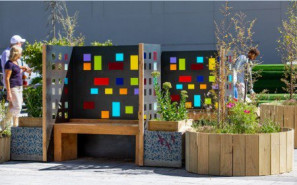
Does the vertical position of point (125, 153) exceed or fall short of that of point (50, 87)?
it falls short

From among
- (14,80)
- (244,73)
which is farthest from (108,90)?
(244,73)

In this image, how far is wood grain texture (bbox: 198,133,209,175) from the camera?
7.80m

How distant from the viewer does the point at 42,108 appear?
937 cm

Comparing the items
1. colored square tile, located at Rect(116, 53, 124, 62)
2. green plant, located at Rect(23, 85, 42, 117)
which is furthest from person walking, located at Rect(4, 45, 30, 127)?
colored square tile, located at Rect(116, 53, 124, 62)

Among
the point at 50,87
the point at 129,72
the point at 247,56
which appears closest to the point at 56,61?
the point at 50,87

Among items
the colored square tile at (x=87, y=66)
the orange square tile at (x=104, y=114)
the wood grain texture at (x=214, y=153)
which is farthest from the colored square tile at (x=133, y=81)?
the wood grain texture at (x=214, y=153)

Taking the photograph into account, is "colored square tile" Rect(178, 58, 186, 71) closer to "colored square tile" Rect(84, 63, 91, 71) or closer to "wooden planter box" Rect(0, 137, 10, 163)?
"colored square tile" Rect(84, 63, 91, 71)

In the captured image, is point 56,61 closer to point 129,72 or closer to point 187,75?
point 129,72

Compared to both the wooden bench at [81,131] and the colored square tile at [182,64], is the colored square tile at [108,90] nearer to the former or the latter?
the wooden bench at [81,131]

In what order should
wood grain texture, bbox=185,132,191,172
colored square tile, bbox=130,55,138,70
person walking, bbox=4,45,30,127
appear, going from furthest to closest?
person walking, bbox=4,45,30,127, colored square tile, bbox=130,55,138,70, wood grain texture, bbox=185,132,191,172

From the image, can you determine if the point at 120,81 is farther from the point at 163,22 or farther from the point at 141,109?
the point at 163,22

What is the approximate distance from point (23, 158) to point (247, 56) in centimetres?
491

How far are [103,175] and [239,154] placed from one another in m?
1.69

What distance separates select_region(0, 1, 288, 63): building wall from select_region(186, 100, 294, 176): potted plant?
16429mm
